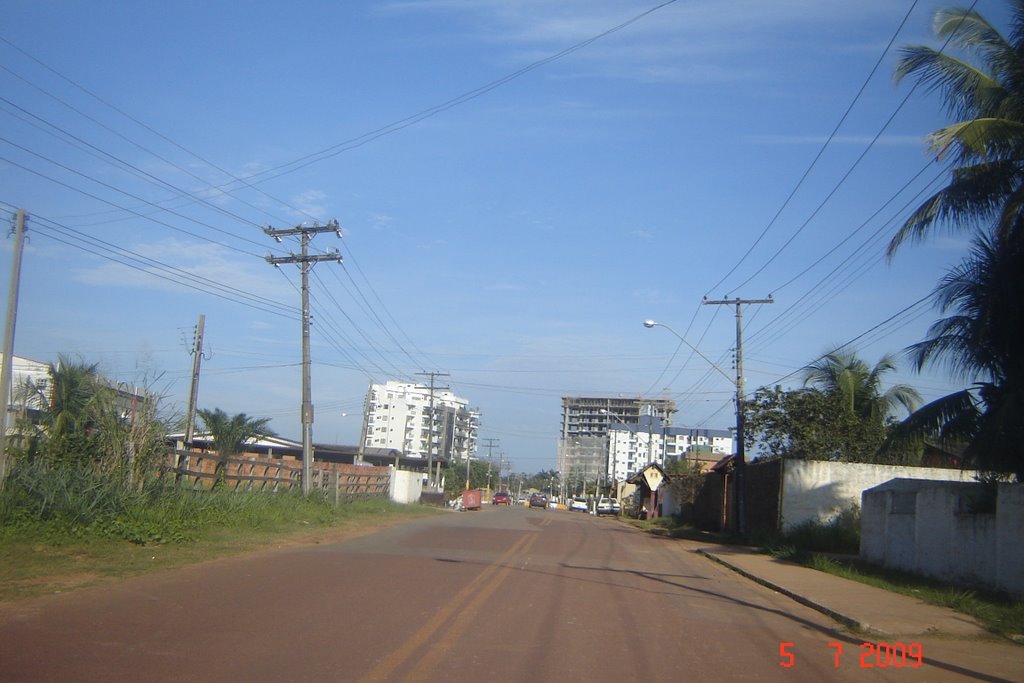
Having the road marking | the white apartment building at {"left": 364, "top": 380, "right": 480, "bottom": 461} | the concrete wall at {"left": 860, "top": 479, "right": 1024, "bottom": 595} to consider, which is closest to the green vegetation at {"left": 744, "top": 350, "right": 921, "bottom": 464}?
the concrete wall at {"left": 860, "top": 479, "right": 1024, "bottom": 595}

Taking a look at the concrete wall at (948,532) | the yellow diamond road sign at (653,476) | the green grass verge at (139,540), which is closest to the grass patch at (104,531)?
the green grass verge at (139,540)

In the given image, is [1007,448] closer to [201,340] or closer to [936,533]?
[936,533]

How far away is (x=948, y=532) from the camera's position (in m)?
16.8

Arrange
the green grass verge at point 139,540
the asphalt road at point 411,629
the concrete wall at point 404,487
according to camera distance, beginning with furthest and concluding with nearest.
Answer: the concrete wall at point 404,487
the green grass verge at point 139,540
the asphalt road at point 411,629

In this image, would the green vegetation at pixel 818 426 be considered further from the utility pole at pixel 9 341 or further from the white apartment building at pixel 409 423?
the white apartment building at pixel 409 423

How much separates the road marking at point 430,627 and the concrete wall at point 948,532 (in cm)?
852

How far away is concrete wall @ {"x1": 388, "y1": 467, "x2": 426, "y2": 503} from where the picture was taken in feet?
163

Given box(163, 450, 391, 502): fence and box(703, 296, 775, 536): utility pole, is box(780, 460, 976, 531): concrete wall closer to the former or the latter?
box(703, 296, 775, 536): utility pole

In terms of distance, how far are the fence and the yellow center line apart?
9482 mm

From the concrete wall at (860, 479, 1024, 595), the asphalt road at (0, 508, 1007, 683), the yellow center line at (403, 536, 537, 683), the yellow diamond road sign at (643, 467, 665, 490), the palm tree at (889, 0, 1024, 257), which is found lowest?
the asphalt road at (0, 508, 1007, 683)

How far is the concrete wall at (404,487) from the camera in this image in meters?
49.5

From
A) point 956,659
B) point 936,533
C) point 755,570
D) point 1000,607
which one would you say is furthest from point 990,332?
point 956,659

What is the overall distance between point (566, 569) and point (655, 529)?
25.2 m

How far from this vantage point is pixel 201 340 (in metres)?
37.4
